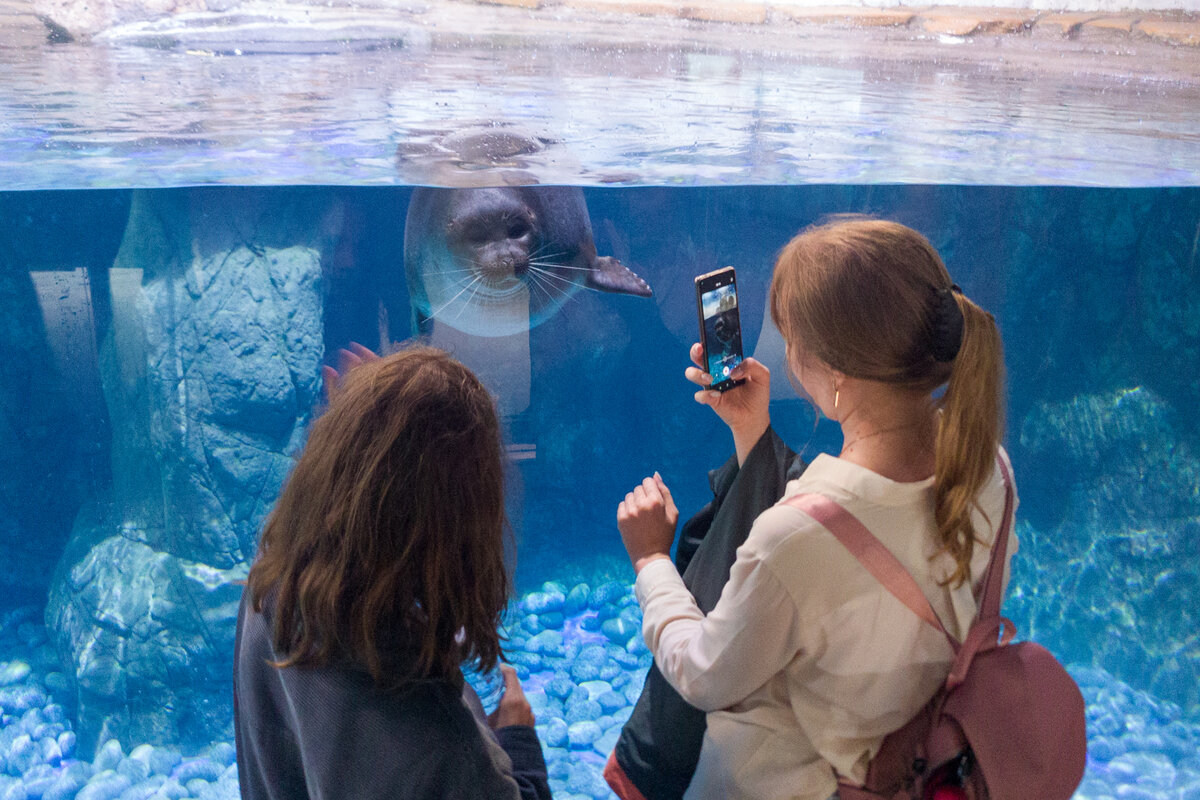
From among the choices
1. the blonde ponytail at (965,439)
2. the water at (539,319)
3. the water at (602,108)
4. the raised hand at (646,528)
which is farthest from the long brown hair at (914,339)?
the water at (602,108)

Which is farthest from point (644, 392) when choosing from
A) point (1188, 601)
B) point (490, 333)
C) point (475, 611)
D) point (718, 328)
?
point (475, 611)

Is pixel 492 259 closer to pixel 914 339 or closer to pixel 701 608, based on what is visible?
pixel 701 608

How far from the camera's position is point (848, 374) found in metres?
1.32

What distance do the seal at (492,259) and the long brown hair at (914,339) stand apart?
342cm

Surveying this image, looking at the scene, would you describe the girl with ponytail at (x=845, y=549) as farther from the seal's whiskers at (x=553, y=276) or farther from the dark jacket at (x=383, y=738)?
the seal's whiskers at (x=553, y=276)

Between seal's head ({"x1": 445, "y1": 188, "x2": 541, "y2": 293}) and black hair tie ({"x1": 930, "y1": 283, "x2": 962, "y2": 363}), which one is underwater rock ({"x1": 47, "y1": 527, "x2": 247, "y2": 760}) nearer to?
seal's head ({"x1": 445, "y1": 188, "x2": 541, "y2": 293})

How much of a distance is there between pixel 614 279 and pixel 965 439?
3.78 meters

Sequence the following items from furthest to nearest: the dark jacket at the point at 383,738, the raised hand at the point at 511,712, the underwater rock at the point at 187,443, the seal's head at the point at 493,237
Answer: the underwater rock at the point at 187,443 < the seal's head at the point at 493,237 < the raised hand at the point at 511,712 < the dark jacket at the point at 383,738

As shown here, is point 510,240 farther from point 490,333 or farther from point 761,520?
point 761,520

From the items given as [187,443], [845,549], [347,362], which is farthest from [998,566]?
[187,443]

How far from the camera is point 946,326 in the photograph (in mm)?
1260

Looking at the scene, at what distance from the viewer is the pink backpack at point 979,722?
1.21 metres

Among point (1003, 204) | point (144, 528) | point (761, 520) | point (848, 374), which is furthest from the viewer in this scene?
point (1003, 204)

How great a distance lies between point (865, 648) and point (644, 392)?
7.43m
